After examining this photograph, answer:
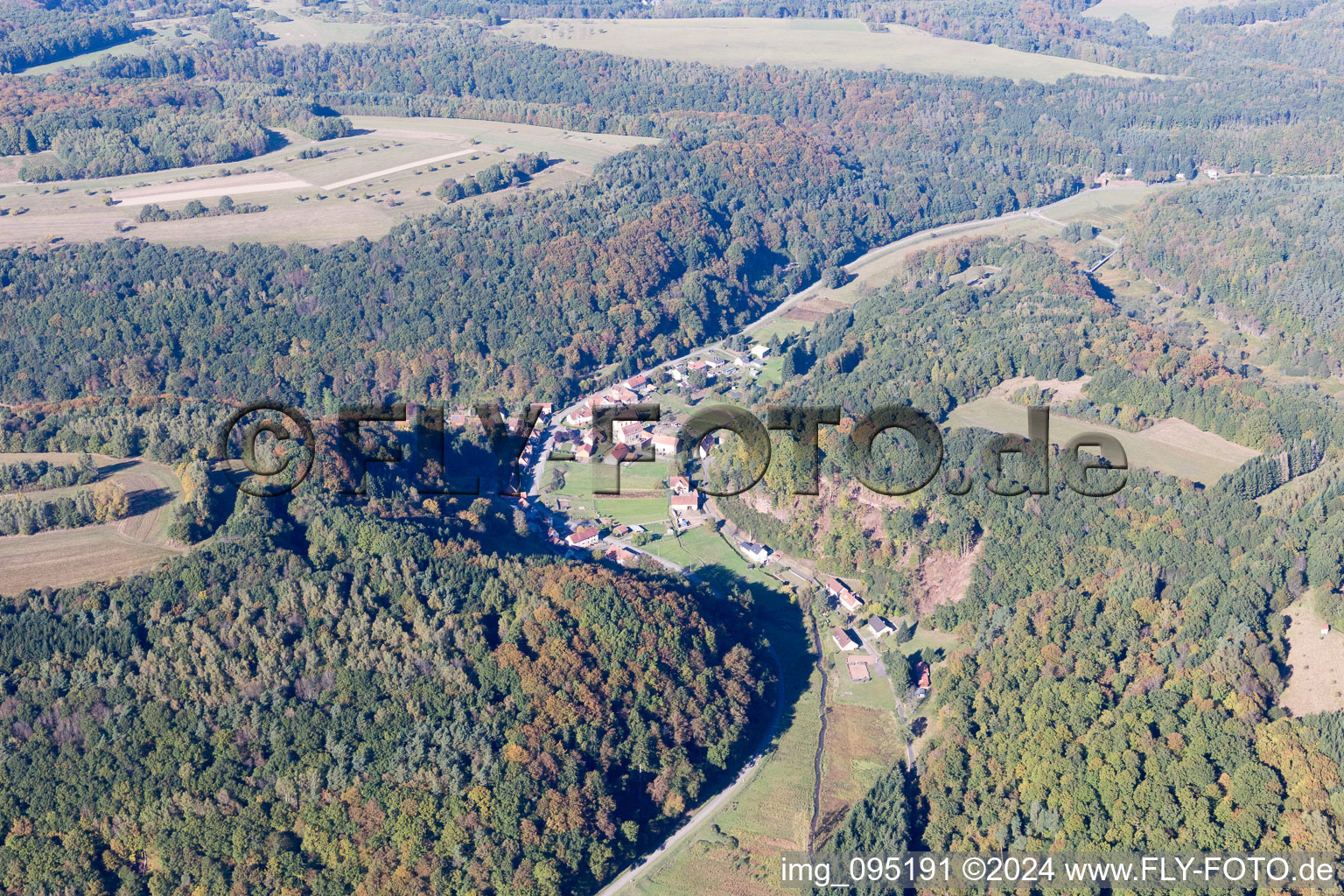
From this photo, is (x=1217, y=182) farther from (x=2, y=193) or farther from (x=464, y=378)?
(x=2, y=193)

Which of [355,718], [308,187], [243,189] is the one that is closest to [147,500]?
[355,718]

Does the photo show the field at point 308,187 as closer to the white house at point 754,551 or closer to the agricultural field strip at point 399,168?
the agricultural field strip at point 399,168

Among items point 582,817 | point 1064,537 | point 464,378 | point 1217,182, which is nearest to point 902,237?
point 1217,182

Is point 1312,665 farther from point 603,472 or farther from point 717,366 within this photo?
point 717,366

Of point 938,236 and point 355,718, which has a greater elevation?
point 938,236

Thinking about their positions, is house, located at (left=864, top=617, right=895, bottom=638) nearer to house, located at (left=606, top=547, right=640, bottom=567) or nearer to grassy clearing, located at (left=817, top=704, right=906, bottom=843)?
grassy clearing, located at (left=817, top=704, right=906, bottom=843)

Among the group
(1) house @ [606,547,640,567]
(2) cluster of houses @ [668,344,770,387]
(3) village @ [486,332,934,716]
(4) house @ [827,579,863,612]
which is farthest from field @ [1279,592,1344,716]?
(2) cluster of houses @ [668,344,770,387]
